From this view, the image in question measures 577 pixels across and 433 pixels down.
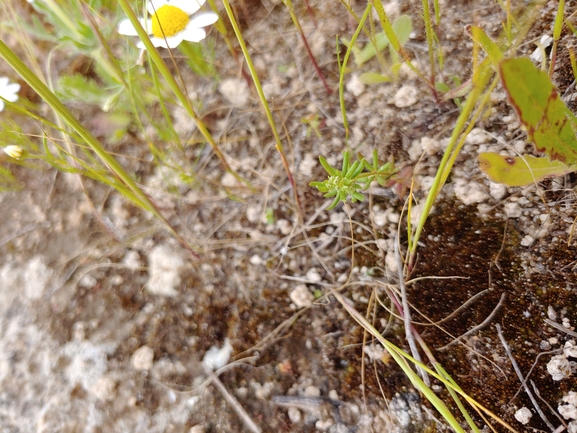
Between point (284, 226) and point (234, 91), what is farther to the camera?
point (234, 91)

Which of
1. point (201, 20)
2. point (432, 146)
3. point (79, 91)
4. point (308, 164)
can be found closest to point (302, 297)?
point (308, 164)

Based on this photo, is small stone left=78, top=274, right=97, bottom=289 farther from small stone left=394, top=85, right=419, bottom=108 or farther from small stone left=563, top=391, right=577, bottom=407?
small stone left=563, top=391, right=577, bottom=407

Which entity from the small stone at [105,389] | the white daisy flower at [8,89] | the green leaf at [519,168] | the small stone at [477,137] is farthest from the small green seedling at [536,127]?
the white daisy flower at [8,89]

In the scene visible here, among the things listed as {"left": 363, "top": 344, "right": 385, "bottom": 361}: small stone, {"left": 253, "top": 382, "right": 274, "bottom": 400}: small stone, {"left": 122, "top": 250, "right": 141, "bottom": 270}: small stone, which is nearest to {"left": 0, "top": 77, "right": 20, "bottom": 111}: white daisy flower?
{"left": 122, "top": 250, "right": 141, "bottom": 270}: small stone

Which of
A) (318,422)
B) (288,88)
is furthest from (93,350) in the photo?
(288,88)

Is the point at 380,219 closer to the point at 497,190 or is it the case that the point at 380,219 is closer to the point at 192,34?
the point at 497,190

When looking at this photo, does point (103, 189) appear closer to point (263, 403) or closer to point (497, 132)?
point (263, 403)
